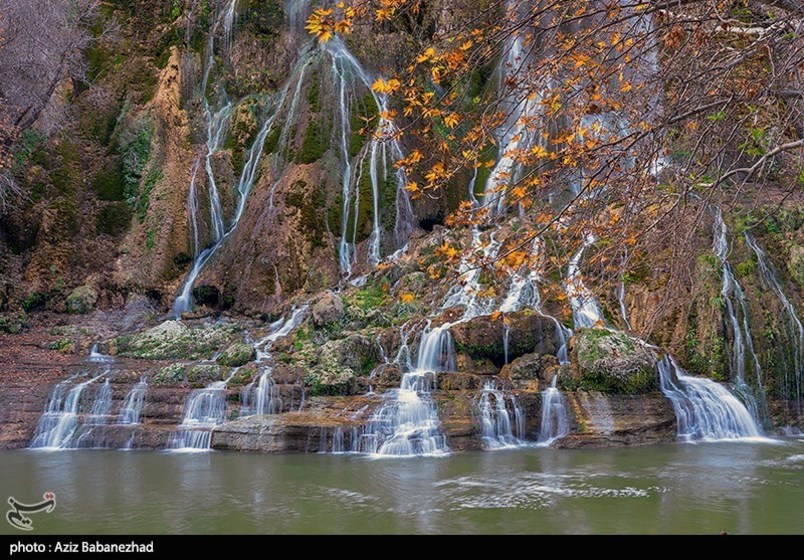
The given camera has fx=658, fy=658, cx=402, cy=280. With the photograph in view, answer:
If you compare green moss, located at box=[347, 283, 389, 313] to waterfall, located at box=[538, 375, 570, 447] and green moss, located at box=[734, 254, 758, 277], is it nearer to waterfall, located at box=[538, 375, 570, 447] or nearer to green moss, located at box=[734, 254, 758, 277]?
waterfall, located at box=[538, 375, 570, 447]

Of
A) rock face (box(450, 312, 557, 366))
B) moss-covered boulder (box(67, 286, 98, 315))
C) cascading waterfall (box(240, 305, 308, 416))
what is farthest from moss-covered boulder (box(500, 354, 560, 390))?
moss-covered boulder (box(67, 286, 98, 315))

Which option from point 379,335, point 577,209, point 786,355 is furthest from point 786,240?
point 577,209

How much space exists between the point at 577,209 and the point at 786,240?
1057 centimetres

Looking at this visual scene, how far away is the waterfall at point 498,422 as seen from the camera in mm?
10750

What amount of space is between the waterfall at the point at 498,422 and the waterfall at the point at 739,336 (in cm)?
447

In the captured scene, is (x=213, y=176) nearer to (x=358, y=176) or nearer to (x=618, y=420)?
(x=358, y=176)

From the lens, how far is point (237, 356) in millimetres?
13648

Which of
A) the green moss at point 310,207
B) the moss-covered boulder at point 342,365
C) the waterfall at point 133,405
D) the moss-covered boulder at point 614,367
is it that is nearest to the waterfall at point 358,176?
the green moss at point 310,207

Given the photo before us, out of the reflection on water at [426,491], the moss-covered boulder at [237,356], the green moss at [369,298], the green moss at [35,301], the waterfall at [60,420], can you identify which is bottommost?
the reflection on water at [426,491]

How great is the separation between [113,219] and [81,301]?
125 inches

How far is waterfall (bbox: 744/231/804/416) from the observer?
41.8 feet

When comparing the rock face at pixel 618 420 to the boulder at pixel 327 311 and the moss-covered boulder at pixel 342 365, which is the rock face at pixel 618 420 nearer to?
the moss-covered boulder at pixel 342 365

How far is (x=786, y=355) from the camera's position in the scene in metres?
12.9
